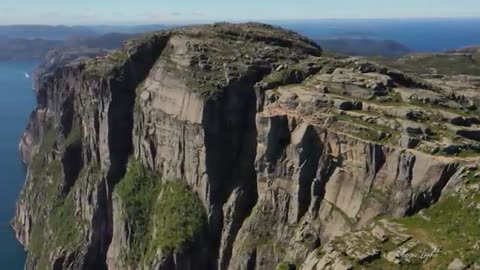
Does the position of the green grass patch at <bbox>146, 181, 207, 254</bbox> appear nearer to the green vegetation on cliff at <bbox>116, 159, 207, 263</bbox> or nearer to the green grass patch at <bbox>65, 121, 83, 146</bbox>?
the green vegetation on cliff at <bbox>116, 159, 207, 263</bbox>

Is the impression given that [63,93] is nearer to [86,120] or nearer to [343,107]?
[86,120]

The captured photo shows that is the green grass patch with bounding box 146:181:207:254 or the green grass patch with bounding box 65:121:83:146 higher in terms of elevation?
the green grass patch with bounding box 65:121:83:146

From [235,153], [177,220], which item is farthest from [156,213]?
[235,153]

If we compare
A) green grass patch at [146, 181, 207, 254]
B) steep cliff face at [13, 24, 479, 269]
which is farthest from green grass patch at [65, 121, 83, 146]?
green grass patch at [146, 181, 207, 254]

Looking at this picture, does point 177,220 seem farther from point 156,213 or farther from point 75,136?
point 75,136

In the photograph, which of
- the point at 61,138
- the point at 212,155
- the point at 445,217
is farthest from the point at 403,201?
the point at 61,138

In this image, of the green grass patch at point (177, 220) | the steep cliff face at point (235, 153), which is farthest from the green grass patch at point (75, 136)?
the green grass patch at point (177, 220)

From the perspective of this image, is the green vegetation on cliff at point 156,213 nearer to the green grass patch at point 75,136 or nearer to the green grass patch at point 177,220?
the green grass patch at point 177,220
